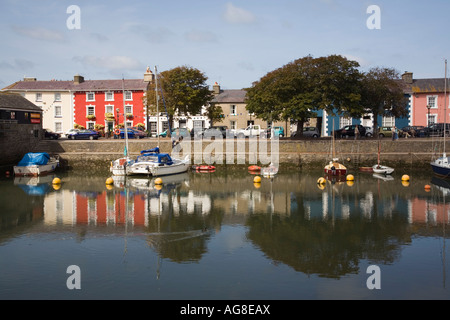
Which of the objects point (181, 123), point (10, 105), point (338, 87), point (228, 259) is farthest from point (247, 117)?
point (228, 259)

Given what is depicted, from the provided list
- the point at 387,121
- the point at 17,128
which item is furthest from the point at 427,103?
the point at 17,128

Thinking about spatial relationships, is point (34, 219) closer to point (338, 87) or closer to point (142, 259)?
point (142, 259)

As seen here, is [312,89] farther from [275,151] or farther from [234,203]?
[234,203]

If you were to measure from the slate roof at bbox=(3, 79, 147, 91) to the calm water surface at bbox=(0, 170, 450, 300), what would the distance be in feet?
91.2

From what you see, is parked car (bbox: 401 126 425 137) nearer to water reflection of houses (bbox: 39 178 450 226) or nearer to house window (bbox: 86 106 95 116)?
water reflection of houses (bbox: 39 178 450 226)

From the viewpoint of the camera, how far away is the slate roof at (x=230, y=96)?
56188mm

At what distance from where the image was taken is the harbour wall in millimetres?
37750

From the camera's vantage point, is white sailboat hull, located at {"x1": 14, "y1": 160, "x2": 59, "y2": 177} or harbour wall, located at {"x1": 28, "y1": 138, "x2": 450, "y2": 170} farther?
harbour wall, located at {"x1": 28, "y1": 138, "x2": 450, "y2": 170}

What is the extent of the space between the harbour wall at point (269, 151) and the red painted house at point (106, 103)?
1434 cm

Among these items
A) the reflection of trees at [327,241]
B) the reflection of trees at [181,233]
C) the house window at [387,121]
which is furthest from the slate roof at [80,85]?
the reflection of trees at [327,241]

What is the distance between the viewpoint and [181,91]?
44.7 m

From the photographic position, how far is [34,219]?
→ 20781mm

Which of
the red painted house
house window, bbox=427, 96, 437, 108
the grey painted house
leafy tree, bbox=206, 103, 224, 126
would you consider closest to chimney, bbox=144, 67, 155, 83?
the red painted house
